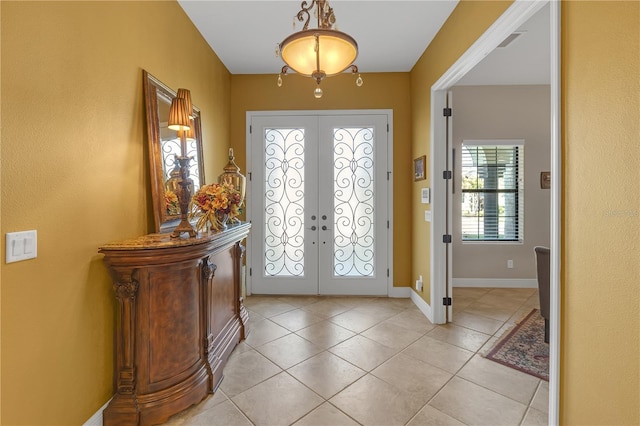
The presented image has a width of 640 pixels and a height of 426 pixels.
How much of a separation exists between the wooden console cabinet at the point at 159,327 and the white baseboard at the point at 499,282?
3971 mm

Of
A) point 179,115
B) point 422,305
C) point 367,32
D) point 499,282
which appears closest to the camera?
point 179,115

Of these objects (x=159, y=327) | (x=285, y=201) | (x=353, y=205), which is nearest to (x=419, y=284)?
(x=353, y=205)

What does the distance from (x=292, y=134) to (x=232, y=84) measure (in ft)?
3.59

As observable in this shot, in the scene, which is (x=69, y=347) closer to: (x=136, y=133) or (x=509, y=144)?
(x=136, y=133)

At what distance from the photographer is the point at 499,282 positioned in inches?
177

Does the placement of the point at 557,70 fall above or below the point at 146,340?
above

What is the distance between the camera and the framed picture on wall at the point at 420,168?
11.1 feet

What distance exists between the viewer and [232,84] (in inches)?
157

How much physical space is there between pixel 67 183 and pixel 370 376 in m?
2.29

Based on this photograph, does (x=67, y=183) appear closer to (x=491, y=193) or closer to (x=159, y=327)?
(x=159, y=327)

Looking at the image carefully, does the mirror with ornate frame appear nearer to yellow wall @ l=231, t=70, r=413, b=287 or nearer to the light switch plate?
the light switch plate

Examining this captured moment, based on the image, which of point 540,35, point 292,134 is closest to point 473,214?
point 540,35

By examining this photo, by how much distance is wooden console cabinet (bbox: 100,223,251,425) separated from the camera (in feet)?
5.42

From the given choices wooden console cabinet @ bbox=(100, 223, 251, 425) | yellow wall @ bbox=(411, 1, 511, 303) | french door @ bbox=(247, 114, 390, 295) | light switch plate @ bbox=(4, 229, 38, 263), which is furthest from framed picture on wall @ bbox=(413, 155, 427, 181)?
light switch plate @ bbox=(4, 229, 38, 263)
